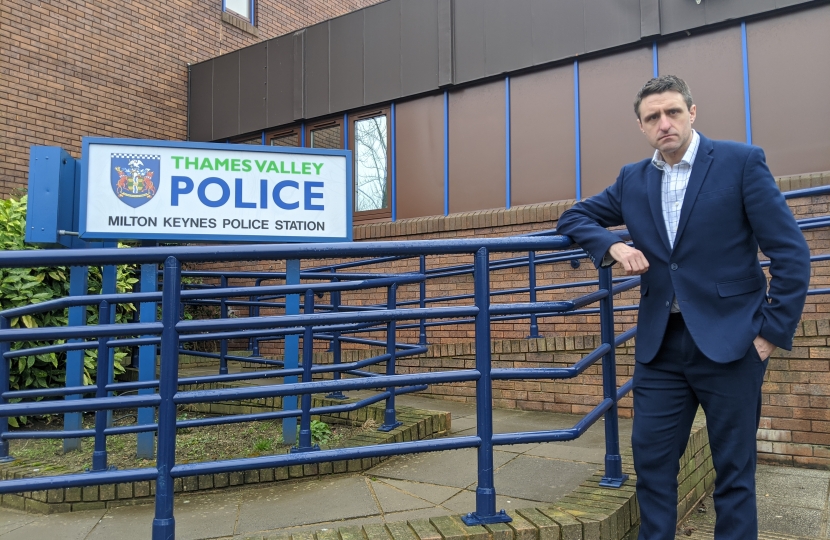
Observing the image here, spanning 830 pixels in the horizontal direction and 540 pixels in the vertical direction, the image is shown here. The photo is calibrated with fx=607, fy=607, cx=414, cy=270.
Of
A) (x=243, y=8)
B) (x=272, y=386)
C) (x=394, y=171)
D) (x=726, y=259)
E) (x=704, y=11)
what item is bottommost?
(x=272, y=386)

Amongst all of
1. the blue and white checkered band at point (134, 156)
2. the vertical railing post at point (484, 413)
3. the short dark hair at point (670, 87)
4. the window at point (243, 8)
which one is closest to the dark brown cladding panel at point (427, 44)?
the window at point (243, 8)

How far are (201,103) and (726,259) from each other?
33.3 feet

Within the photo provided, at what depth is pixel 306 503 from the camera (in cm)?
286

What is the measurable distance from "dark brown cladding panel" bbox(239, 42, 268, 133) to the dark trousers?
880 centimetres

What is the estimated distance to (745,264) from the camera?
193 cm

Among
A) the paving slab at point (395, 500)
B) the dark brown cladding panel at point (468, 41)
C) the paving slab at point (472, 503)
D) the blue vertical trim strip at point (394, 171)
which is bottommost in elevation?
the paving slab at point (395, 500)

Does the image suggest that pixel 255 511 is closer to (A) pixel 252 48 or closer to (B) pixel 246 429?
(B) pixel 246 429

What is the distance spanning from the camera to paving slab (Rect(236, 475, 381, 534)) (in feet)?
8.57

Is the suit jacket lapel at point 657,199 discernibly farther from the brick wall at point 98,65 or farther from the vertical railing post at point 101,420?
the brick wall at point 98,65

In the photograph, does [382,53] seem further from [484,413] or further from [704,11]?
[484,413]

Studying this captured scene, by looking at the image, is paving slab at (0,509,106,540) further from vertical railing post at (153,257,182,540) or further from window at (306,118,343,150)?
window at (306,118,343,150)

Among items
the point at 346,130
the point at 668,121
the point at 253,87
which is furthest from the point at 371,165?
the point at 668,121

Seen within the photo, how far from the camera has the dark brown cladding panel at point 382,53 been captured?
8.46 m

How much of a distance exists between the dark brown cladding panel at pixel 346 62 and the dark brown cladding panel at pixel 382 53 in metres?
0.13
